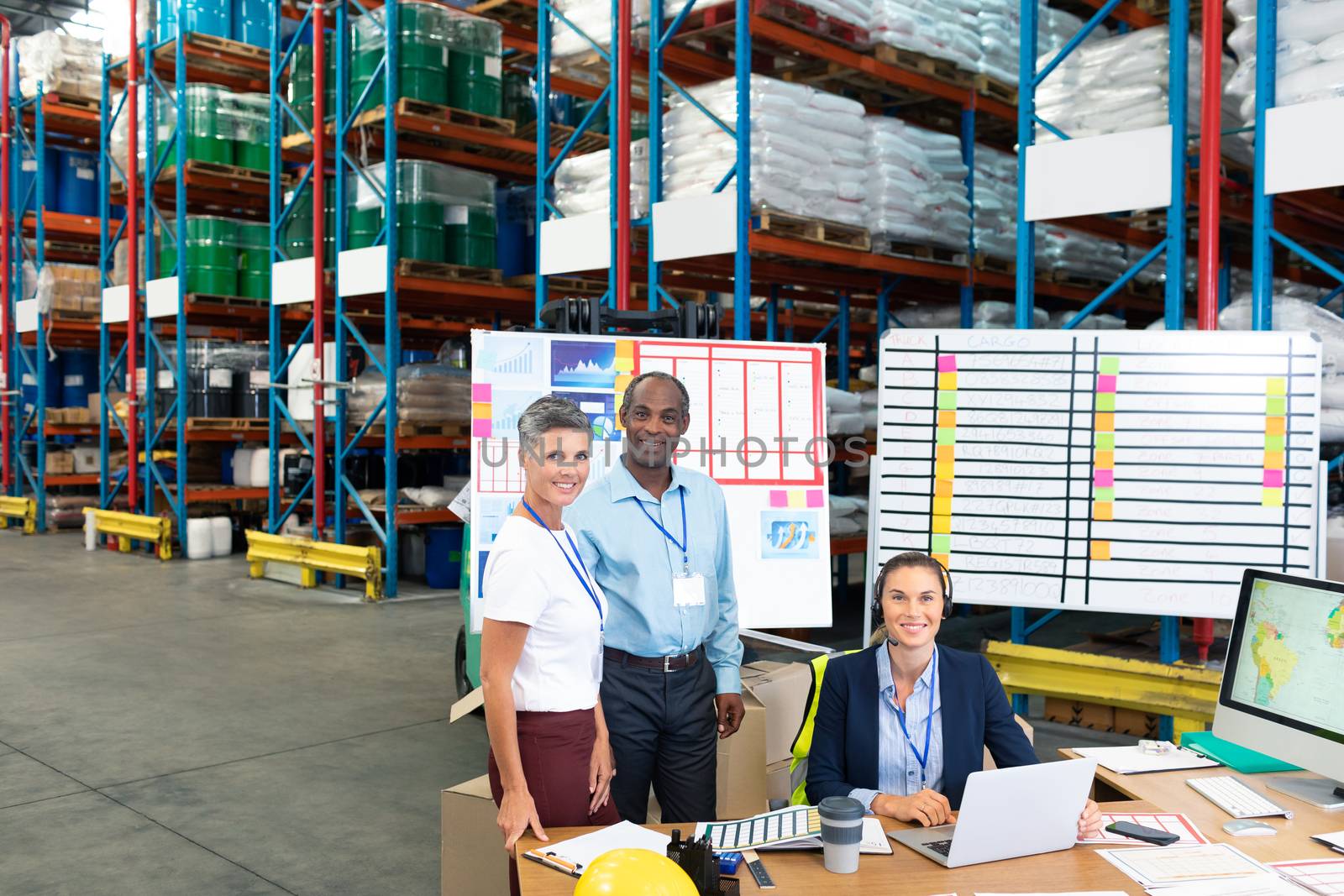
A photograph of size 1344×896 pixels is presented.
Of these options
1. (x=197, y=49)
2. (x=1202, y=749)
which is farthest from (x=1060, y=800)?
(x=197, y=49)

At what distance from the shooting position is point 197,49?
1170cm

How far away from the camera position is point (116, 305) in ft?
43.5

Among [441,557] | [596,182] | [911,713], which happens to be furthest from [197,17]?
[911,713]

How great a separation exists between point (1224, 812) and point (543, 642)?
65.4 inches

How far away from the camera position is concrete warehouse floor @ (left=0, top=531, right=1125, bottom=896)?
4.27 metres

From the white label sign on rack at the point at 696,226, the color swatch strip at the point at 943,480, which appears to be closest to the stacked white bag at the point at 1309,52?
the color swatch strip at the point at 943,480

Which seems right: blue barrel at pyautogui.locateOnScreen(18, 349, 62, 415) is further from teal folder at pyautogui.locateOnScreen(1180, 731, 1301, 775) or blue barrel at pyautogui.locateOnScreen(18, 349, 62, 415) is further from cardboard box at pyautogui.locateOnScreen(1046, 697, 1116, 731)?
teal folder at pyautogui.locateOnScreen(1180, 731, 1301, 775)

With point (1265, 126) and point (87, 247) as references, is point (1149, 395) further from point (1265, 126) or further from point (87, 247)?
point (87, 247)

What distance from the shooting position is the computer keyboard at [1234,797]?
8.95ft

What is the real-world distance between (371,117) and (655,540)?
756cm

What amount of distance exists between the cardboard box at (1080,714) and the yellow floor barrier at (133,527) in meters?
9.57

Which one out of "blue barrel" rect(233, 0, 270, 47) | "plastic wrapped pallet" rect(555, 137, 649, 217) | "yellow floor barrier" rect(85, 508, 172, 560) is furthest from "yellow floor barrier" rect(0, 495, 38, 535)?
"plastic wrapped pallet" rect(555, 137, 649, 217)

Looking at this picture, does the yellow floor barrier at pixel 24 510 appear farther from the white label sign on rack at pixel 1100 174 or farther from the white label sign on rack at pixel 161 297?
the white label sign on rack at pixel 1100 174

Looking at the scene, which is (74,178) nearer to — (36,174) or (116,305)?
(36,174)
